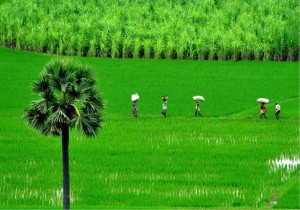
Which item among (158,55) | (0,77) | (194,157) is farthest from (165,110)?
(158,55)

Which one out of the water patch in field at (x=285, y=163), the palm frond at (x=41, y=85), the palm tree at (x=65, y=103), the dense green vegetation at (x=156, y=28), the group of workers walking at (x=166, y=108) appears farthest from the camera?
the dense green vegetation at (x=156, y=28)

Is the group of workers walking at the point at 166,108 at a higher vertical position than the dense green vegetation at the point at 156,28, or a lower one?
lower

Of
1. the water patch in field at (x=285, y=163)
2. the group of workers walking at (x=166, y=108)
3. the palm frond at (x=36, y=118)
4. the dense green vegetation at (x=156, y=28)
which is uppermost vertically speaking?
the dense green vegetation at (x=156, y=28)

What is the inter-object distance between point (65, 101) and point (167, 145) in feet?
42.7

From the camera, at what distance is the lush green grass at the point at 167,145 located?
30.5 metres

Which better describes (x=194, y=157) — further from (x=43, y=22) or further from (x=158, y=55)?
(x=43, y=22)

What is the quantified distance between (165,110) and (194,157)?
788cm

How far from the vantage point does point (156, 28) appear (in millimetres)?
62812

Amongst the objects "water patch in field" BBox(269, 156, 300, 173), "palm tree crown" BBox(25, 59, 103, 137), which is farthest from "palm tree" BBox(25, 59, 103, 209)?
"water patch in field" BBox(269, 156, 300, 173)

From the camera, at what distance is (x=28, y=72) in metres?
55.3

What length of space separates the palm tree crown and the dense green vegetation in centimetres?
3400

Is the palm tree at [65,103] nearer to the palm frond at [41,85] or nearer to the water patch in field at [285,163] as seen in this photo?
the palm frond at [41,85]

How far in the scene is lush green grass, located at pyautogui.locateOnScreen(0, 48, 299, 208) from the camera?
100ft

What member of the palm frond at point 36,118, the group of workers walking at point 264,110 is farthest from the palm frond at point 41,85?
the group of workers walking at point 264,110
